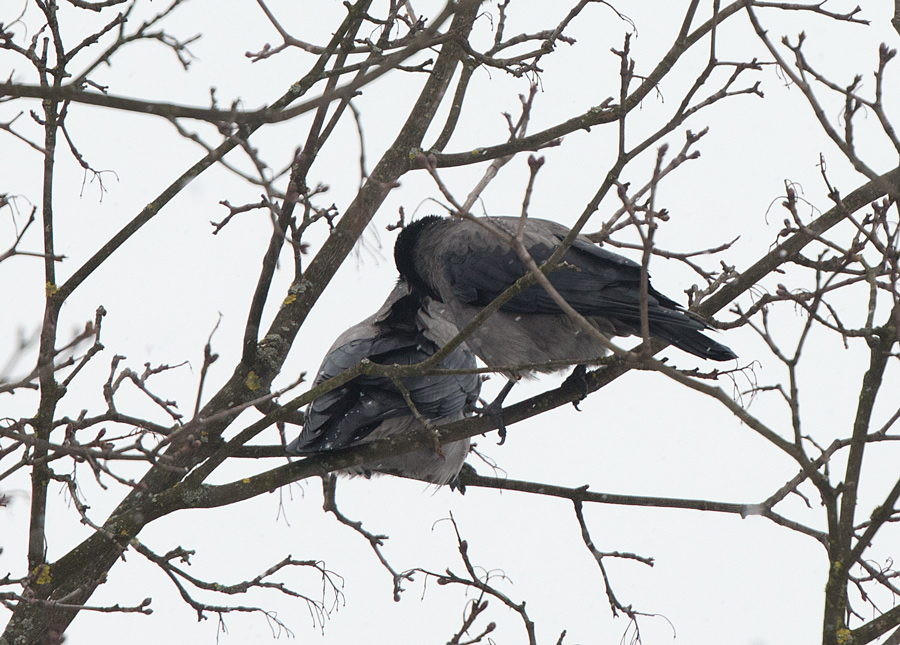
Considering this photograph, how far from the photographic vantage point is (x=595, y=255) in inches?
194

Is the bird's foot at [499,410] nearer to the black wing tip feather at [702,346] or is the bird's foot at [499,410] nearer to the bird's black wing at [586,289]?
the bird's black wing at [586,289]

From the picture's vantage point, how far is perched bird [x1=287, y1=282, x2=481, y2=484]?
14.2 ft

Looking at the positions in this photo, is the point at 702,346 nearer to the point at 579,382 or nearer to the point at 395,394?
the point at 579,382

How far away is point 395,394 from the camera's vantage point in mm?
4613

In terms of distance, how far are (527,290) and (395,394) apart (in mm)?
1019

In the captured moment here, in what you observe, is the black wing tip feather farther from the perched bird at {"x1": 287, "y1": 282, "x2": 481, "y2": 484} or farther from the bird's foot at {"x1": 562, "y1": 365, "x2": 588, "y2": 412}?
the perched bird at {"x1": 287, "y1": 282, "x2": 481, "y2": 484}

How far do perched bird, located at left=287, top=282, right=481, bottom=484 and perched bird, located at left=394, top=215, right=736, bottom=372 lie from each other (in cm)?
21

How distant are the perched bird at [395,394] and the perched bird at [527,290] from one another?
0.68ft

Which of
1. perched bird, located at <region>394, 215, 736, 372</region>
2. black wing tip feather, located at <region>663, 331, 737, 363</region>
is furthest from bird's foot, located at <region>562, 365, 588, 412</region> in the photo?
black wing tip feather, located at <region>663, 331, 737, 363</region>

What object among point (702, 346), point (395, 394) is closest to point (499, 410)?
point (395, 394)

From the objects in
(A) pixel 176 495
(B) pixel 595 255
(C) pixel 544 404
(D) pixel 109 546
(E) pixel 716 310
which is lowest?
(D) pixel 109 546

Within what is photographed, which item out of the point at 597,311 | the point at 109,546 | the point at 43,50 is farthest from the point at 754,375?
the point at 43,50

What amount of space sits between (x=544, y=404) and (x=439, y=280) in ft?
4.58

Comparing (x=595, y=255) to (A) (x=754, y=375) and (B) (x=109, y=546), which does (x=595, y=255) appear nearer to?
(A) (x=754, y=375)
